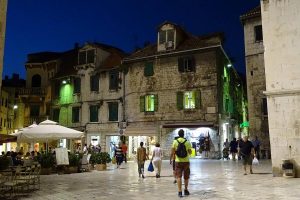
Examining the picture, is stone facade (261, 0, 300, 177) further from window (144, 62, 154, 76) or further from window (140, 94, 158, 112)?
window (144, 62, 154, 76)

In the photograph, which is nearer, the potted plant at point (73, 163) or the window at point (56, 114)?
the potted plant at point (73, 163)

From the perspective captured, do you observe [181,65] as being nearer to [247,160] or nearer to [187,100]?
[187,100]

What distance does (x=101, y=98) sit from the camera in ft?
114

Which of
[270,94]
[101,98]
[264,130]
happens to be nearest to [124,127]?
[101,98]

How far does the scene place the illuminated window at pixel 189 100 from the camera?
29000 mm

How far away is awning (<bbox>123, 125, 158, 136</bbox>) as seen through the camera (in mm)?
30378

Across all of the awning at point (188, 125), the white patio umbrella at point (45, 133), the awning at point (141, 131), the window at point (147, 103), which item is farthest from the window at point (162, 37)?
the white patio umbrella at point (45, 133)

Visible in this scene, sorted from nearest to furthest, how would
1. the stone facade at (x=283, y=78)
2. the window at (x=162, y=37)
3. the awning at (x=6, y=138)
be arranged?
the stone facade at (x=283, y=78)
the awning at (x=6, y=138)
the window at (x=162, y=37)

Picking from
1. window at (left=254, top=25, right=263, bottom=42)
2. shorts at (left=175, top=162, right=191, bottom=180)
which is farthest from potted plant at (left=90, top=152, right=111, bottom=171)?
window at (left=254, top=25, right=263, bottom=42)

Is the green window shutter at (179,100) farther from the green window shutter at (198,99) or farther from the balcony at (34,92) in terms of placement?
the balcony at (34,92)

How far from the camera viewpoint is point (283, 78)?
13844 mm

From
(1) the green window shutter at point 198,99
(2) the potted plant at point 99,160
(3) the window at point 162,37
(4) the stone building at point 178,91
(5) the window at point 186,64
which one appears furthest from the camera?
(3) the window at point 162,37

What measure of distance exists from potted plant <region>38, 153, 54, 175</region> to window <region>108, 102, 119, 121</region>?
52.4ft

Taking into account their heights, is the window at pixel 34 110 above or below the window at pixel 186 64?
below
